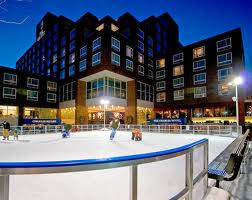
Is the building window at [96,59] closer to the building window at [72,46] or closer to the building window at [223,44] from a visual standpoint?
the building window at [72,46]

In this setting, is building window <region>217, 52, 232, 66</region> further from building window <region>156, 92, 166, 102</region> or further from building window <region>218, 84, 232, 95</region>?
building window <region>156, 92, 166, 102</region>

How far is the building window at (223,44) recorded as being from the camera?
32.1 m

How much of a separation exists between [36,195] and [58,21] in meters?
47.7

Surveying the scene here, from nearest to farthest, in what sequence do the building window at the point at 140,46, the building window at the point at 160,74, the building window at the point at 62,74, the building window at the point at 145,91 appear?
1. the building window at the point at 145,91
2. the building window at the point at 140,46
3. the building window at the point at 62,74
4. the building window at the point at 160,74

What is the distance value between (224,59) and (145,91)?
1496 centimetres

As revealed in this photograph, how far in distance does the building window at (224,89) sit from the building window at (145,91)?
42.7 ft

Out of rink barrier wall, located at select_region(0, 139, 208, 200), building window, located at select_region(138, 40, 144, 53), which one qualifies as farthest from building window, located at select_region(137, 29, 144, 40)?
rink barrier wall, located at select_region(0, 139, 208, 200)

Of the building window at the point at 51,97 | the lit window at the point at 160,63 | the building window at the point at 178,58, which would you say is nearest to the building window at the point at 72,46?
the building window at the point at 51,97

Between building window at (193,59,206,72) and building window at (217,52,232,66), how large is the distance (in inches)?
103

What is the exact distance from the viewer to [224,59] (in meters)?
32.5

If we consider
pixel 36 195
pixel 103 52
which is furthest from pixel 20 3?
pixel 103 52

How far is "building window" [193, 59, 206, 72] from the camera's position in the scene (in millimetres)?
34969

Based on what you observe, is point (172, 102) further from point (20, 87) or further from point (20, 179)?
point (20, 179)

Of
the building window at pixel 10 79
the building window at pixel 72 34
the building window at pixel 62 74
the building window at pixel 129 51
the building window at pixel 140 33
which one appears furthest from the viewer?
the building window at pixel 62 74
